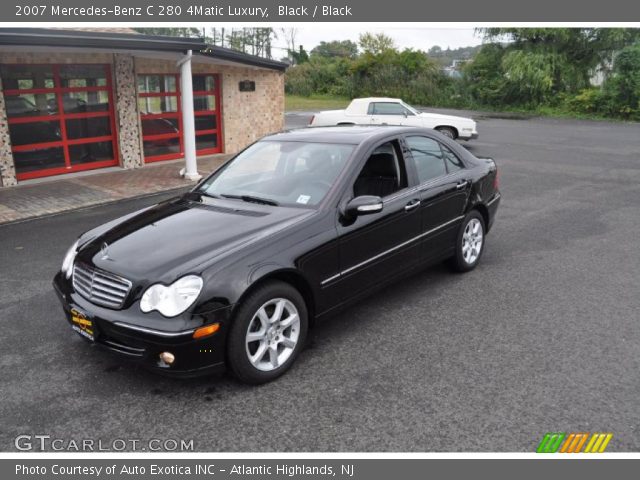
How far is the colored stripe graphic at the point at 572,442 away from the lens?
10.5 ft

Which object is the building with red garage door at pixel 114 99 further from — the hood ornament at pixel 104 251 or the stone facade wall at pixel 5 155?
the hood ornament at pixel 104 251

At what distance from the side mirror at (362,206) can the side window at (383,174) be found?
24 centimetres

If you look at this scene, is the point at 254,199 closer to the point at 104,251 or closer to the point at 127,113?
the point at 104,251

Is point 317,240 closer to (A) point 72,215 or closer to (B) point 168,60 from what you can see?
(A) point 72,215

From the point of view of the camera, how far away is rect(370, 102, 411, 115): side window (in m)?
17.0

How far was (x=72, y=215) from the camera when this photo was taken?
905 cm

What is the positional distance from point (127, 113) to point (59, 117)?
1575mm

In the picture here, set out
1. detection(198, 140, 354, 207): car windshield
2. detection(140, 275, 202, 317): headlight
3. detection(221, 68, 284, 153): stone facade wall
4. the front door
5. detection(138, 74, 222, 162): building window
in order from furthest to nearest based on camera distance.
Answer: detection(221, 68, 284, 153): stone facade wall
detection(138, 74, 222, 162): building window
detection(198, 140, 354, 207): car windshield
the front door
detection(140, 275, 202, 317): headlight

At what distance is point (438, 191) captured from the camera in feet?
17.5

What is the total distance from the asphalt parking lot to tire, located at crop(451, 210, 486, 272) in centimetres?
13

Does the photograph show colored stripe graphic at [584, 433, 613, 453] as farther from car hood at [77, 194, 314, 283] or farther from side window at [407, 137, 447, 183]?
side window at [407, 137, 447, 183]

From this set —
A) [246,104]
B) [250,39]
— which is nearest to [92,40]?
[246,104]

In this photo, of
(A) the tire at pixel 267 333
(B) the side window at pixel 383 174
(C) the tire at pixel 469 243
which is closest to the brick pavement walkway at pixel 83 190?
(B) the side window at pixel 383 174

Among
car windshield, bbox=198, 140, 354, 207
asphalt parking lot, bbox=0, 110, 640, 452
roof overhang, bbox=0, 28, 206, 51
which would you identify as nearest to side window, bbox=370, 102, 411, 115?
roof overhang, bbox=0, 28, 206, 51
